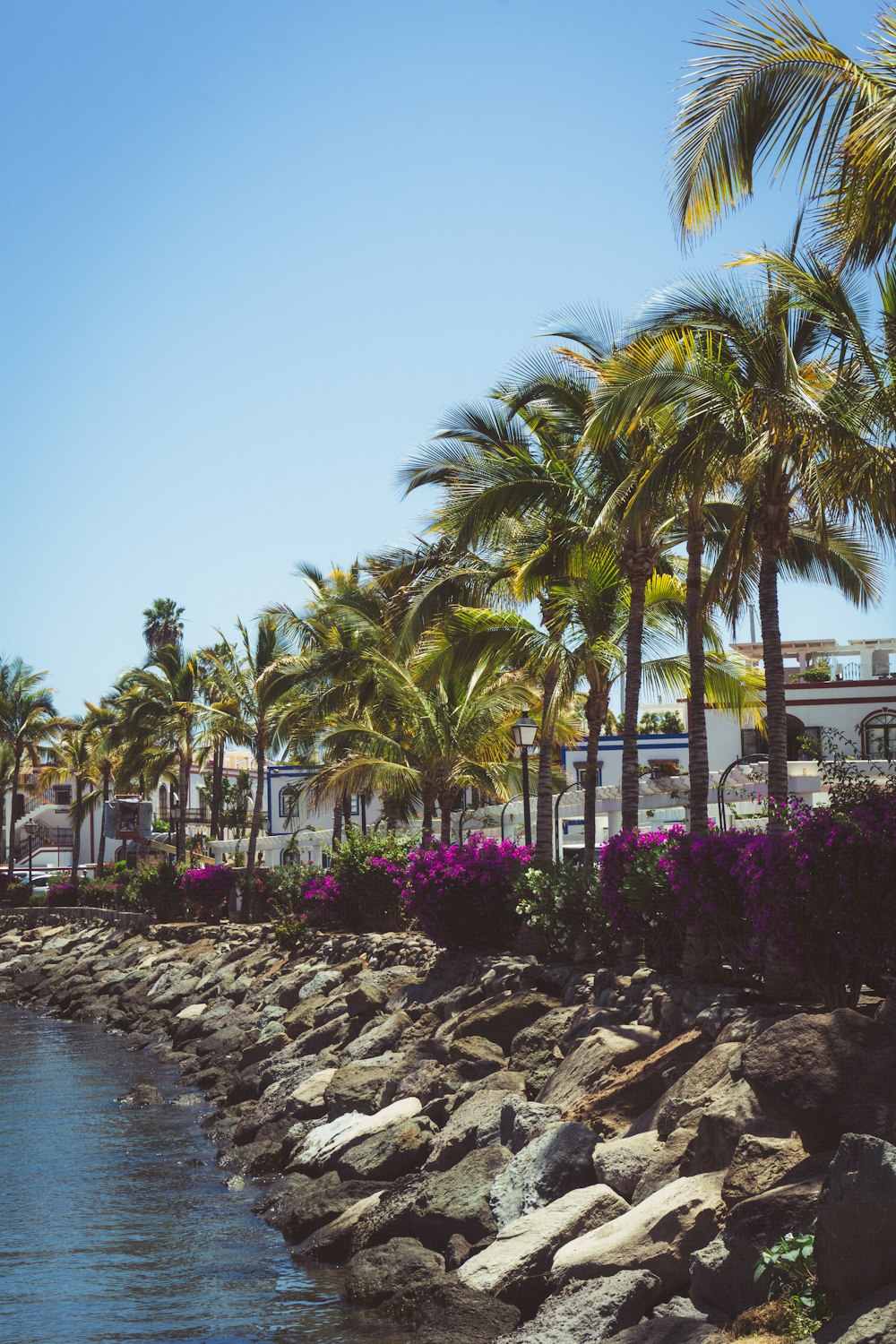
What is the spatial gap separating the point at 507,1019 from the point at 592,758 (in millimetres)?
5279

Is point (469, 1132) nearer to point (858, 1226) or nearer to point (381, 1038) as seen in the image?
point (381, 1038)

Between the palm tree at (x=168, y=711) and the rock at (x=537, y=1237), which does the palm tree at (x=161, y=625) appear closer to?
the palm tree at (x=168, y=711)

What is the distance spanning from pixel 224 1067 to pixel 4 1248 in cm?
895

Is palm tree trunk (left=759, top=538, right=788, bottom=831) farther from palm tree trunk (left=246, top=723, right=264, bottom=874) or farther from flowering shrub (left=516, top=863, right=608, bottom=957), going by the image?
palm tree trunk (left=246, top=723, right=264, bottom=874)

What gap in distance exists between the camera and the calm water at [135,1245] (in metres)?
10.8

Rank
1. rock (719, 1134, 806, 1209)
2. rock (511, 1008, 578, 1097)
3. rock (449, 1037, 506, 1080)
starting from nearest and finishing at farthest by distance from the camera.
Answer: rock (719, 1134, 806, 1209), rock (511, 1008, 578, 1097), rock (449, 1037, 506, 1080)

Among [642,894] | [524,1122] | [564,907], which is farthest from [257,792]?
[524,1122]

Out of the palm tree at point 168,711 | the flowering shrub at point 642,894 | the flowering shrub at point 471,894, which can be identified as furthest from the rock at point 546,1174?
the palm tree at point 168,711

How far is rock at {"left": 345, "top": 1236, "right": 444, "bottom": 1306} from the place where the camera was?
10.5 metres

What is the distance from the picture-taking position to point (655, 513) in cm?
1708

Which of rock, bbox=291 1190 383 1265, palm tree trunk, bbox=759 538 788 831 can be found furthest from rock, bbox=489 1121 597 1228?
palm tree trunk, bbox=759 538 788 831

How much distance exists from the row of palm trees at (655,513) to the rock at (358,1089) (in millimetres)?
4393

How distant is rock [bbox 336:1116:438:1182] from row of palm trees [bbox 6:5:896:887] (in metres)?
4.47

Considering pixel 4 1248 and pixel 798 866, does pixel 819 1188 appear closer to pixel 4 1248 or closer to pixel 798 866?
pixel 798 866
